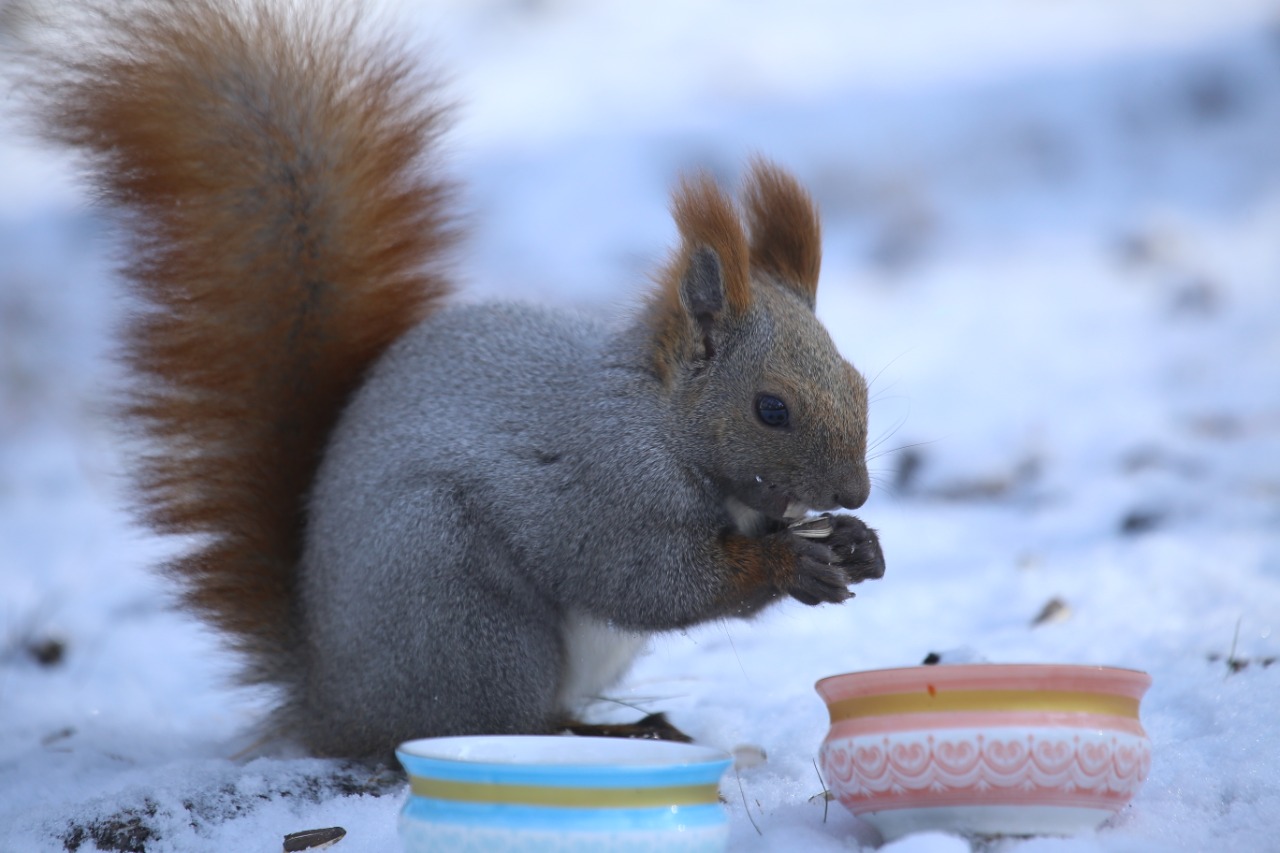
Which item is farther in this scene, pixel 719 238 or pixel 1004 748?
pixel 719 238

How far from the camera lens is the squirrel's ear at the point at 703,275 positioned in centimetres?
143

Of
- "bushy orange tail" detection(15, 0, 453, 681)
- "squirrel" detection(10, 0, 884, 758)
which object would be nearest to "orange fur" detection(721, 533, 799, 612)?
"squirrel" detection(10, 0, 884, 758)

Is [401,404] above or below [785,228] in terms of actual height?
below

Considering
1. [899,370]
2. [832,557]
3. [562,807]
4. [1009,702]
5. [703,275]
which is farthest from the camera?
[899,370]

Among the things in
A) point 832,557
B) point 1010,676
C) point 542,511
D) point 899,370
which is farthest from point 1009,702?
point 899,370

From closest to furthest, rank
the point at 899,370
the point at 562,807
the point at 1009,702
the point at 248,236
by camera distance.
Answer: the point at 562,807
the point at 1009,702
the point at 248,236
the point at 899,370

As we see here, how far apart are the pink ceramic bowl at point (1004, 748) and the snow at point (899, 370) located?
0.04m

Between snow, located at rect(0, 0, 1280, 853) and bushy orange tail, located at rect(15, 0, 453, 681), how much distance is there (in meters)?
0.08

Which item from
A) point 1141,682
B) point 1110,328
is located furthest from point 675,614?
point 1110,328

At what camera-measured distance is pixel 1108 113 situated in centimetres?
452

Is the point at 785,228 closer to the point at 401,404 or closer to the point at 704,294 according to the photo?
the point at 704,294

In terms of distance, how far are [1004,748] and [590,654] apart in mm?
647

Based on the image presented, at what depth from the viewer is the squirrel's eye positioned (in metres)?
1.39

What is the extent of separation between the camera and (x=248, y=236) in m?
1.55
